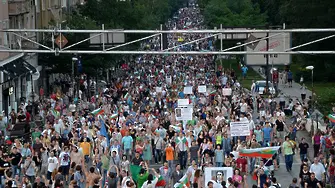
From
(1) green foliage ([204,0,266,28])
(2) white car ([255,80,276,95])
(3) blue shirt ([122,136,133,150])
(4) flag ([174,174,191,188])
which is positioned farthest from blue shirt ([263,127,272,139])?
(1) green foliage ([204,0,266,28])

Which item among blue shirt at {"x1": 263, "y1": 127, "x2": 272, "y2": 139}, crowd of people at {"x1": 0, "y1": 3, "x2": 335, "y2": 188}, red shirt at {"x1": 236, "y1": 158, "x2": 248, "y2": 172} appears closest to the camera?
crowd of people at {"x1": 0, "y1": 3, "x2": 335, "y2": 188}

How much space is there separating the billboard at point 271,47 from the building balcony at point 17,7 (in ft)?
44.0

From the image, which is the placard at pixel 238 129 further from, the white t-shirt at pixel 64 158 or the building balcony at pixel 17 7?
the building balcony at pixel 17 7

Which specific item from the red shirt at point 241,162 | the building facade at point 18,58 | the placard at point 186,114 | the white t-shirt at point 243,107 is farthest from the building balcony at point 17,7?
the red shirt at point 241,162

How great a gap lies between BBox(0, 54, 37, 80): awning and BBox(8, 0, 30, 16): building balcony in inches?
98.4

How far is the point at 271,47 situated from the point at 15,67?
19666 millimetres

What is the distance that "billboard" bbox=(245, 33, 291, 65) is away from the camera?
35.4 meters

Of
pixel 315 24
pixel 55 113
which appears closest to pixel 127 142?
pixel 55 113

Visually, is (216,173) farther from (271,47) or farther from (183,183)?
(271,47)

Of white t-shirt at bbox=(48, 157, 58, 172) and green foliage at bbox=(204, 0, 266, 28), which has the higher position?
green foliage at bbox=(204, 0, 266, 28)

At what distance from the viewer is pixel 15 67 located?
173 feet

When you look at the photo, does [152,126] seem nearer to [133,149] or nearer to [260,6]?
[133,149]

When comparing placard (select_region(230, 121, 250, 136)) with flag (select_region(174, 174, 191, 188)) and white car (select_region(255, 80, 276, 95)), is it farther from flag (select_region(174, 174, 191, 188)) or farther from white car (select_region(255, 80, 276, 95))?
white car (select_region(255, 80, 276, 95))

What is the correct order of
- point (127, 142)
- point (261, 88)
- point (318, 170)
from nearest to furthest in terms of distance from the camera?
point (318, 170) → point (127, 142) → point (261, 88)
